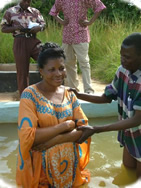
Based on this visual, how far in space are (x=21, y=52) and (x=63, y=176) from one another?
2.91 meters

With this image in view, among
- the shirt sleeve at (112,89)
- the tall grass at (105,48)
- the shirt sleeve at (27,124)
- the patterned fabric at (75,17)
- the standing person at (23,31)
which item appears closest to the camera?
the shirt sleeve at (27,124)

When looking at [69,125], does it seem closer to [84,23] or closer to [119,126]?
[119,126]

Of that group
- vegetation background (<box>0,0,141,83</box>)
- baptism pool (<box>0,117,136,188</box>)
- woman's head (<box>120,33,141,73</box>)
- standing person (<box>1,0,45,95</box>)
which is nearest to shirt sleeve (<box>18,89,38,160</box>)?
baptism pool (<box>0,117,136,188</box>)

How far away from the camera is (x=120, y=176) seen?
3.22 meters

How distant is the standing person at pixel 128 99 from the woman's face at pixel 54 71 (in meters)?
0.44

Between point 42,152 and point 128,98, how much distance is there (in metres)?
0.85

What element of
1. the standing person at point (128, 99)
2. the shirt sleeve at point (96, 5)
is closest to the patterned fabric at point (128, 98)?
the standing person at point (128, 99)

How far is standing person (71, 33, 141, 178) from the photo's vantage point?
2648 millimetres

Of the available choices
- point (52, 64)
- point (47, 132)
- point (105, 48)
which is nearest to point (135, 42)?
point (52, 64)

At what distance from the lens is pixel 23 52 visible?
5.22 meters

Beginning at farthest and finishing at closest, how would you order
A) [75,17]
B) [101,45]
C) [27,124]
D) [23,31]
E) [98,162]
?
[101,45] < [75,17] < [23,31] < [98,162] < [27,124]

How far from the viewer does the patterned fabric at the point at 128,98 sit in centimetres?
281

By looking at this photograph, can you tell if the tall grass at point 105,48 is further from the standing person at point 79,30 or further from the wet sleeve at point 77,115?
the wet sleeve at point 77,115

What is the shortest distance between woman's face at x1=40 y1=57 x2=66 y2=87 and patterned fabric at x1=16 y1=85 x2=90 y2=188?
0.15 meters
